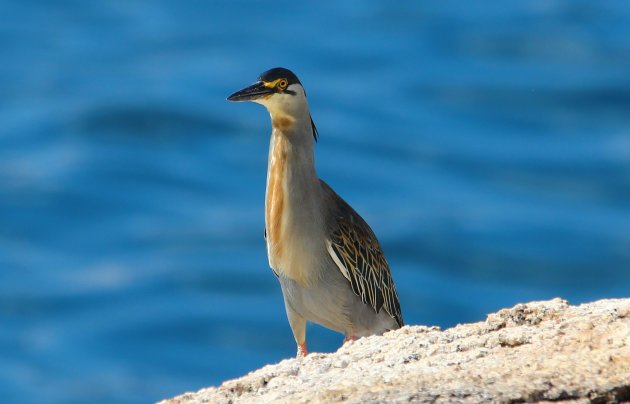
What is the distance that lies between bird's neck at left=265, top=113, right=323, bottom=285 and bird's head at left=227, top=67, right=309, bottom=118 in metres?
0.07

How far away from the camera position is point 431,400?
3.48 m

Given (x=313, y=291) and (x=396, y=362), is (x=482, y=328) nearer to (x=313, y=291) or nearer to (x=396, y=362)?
(x=396, y=362)

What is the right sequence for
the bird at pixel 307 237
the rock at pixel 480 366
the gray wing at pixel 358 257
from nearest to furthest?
the rock at pixel 480 366, the bird at pixel 307 237, the gray wing at pixel 358 257

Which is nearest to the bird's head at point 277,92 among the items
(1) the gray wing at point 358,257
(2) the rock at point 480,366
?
(1) the gray wing at point 358,257

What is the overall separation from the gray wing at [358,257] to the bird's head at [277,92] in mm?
728

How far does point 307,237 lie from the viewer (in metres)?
7.04

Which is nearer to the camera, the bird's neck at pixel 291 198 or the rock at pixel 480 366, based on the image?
the rock at pixel 480 366

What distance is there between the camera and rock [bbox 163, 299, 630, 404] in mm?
3553

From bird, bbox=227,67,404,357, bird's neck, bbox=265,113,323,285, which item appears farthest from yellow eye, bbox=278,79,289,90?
bird's neck, bbox=265,113,323,285

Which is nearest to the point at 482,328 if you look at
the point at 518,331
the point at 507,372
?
the point at 518,331

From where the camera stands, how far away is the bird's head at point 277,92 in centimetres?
657

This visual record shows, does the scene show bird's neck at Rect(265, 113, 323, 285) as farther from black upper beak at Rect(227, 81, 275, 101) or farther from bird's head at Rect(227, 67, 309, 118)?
black upper beak at Rect(227, 81, 275, 101)

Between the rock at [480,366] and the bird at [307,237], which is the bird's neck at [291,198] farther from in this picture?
the rock at [480,366]

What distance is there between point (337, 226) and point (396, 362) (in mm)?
3257
